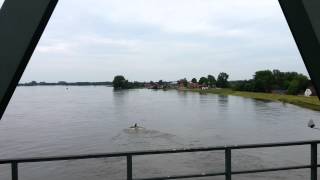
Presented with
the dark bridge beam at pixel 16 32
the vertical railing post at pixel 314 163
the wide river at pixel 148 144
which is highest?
the dark bridge beam at pixel 16 32

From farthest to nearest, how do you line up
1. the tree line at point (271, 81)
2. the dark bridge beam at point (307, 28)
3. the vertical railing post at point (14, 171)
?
the tree line at point (271, 81), the vertical railing post at point (14, 171), the dark bridge beam at point (307, 28)

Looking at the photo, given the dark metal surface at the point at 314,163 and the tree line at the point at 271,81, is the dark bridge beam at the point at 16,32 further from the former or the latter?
the tree line at the point at 271,81

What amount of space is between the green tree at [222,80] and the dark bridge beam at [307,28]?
191 metres

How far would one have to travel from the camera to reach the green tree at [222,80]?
634 feet

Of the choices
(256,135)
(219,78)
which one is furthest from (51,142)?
(219,78)

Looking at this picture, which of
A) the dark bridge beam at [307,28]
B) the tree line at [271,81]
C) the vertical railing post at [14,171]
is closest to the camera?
the dark bridge beam at [307,28]

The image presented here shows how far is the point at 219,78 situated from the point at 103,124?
481ft

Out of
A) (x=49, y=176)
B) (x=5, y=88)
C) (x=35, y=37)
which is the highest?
(x=35, y=37)

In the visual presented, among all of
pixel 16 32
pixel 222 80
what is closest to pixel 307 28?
pixel 16 32

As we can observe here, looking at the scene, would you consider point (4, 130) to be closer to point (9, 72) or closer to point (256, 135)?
point (256, 135)

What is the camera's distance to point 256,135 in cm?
4175

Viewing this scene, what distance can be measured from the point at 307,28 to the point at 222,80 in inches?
7599

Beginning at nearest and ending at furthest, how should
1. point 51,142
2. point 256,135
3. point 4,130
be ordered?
point 51,142, point 256,135, point 4,130

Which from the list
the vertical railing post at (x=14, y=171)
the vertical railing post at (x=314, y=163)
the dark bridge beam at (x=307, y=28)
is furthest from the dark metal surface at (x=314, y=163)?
the vertical railing post at (x=14, y=171)
